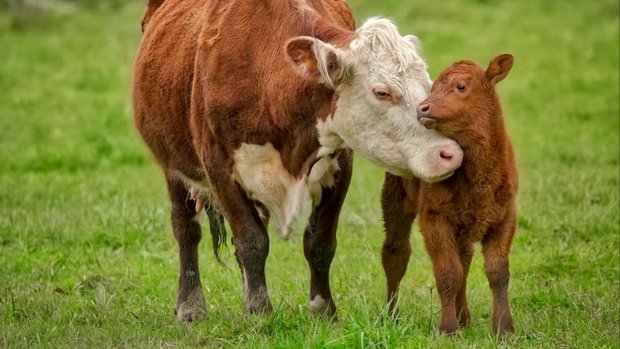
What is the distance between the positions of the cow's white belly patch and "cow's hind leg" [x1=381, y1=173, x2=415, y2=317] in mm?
355

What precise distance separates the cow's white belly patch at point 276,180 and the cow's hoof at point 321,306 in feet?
1.68

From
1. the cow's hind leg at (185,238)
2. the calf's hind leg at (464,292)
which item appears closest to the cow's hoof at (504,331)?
the calf's hind leg at (464,292)

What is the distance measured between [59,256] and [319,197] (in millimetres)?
2971

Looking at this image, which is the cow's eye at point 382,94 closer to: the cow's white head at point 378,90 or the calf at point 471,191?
the cow's white head at point 378,90

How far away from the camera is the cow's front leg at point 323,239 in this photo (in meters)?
7.54

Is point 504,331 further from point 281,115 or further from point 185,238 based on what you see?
point 185,238

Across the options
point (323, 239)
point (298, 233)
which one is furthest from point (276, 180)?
point (298, 233)

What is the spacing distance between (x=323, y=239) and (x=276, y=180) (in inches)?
22.5

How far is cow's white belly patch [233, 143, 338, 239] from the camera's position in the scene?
7238 millimetres

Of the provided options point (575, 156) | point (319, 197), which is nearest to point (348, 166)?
point (319, 197)

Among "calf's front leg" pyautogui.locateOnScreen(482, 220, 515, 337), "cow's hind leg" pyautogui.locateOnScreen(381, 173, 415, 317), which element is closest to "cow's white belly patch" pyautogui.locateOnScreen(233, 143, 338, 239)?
"cow's hind leg" pyautogui.locateOnScreen(381, 173, 415, 317)

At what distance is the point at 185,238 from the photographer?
857 cm

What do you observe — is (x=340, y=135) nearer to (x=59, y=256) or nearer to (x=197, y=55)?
(x=197, y=55)

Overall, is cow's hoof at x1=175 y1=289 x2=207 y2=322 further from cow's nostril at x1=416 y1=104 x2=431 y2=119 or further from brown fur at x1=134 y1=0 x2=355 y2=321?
cow's nostril at x1=416 y1=104 x2=431 y2=119
